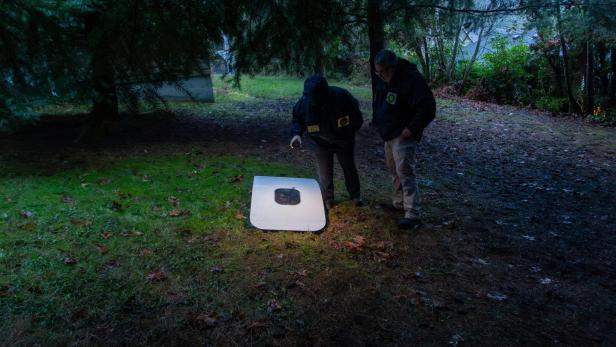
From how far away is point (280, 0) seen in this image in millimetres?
4672

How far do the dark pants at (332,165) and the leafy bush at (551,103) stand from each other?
40.6ft

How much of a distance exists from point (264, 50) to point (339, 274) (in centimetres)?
299

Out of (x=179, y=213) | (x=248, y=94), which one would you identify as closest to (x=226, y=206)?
(x=179, y=213)

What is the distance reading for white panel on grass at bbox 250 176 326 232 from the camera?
5.06m

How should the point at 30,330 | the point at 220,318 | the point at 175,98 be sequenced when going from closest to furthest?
the point at 30,330 < the point at 220,318 < the point at 175,98

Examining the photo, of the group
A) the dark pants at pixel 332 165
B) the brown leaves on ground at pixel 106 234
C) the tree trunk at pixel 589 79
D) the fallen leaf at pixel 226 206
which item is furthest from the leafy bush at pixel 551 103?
the brown leaves on ground at pixel 106 234

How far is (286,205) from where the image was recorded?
5262mm

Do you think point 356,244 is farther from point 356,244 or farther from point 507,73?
point 507,73

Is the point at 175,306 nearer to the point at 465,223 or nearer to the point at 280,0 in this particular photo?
the point at 280,0

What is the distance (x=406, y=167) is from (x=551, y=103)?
42.0 feet

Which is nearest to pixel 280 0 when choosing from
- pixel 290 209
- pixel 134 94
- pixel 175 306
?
pixel 134 94

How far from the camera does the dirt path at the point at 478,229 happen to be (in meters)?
3.47

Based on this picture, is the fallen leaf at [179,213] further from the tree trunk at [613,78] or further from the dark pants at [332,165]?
the tree trunk at [613,78]

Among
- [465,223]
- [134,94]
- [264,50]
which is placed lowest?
[465,223]
